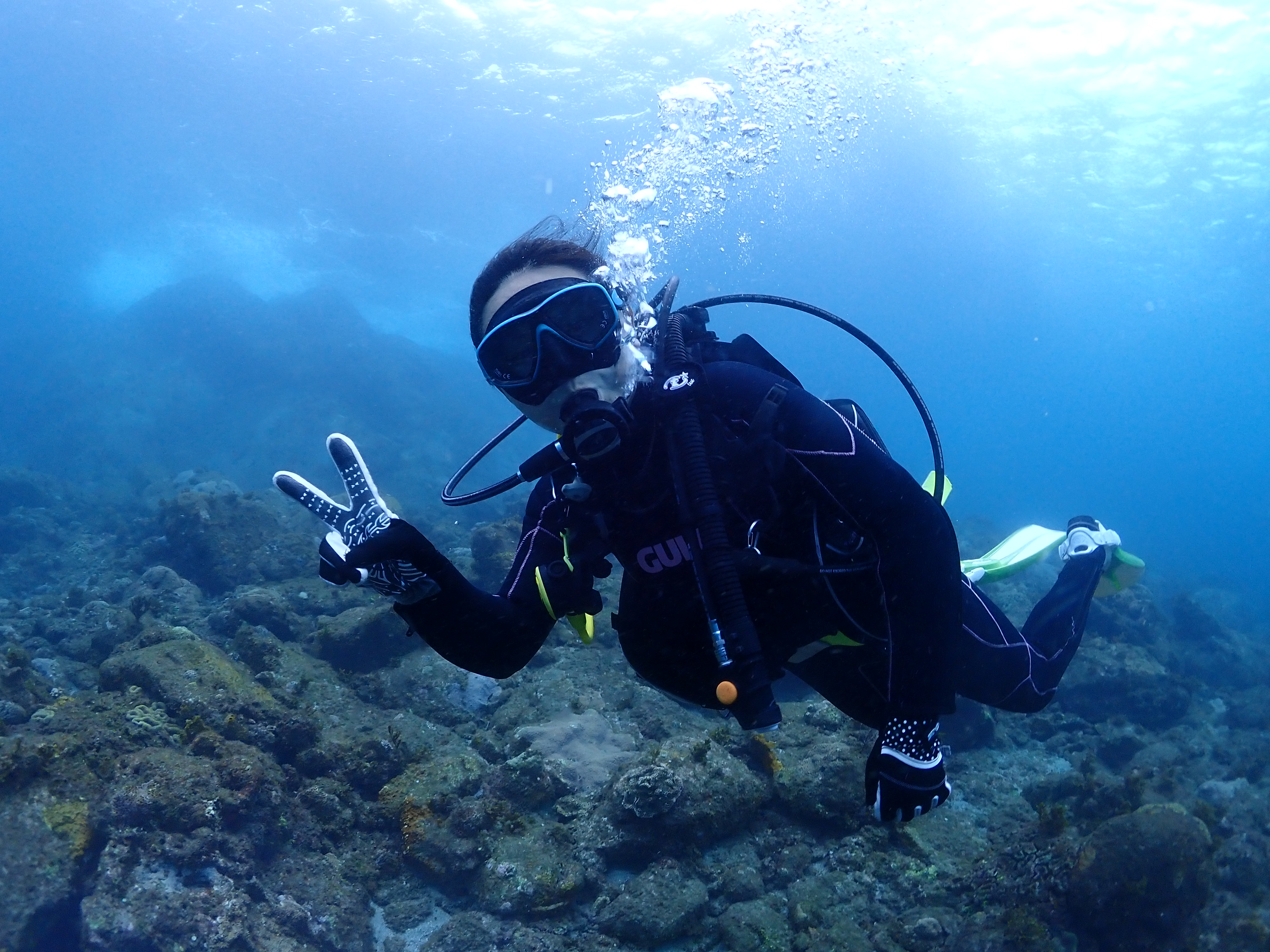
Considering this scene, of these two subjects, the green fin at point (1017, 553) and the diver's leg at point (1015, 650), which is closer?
the diver's leg at point (1015, 650)

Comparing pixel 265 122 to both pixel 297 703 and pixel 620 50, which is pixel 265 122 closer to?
pixel 620 50

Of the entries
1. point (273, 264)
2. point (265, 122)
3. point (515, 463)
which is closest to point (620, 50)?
point (265, 122)

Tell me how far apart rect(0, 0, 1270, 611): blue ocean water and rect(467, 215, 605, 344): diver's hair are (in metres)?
2.50

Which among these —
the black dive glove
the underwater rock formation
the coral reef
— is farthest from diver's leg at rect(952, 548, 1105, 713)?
the coral reef

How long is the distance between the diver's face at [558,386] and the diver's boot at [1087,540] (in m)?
4.52

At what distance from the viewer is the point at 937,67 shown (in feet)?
79.0

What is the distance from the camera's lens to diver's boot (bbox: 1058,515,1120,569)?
5184mm

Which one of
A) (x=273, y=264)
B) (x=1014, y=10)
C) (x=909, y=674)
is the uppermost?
(x=273, y=264)

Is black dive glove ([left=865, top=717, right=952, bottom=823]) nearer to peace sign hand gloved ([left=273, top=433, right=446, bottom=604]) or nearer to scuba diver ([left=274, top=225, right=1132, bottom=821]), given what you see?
scuba diver ([left=274, top=225, right=1132, bottom=821])

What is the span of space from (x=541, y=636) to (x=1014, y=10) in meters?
26.3

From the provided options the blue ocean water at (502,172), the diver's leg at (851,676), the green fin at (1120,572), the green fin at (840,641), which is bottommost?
the diver's leg at (851,676)

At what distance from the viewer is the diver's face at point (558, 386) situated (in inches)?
99.3

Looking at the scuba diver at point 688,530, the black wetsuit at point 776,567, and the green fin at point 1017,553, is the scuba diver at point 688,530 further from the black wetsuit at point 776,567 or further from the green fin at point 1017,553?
the green fin at point 1017,553

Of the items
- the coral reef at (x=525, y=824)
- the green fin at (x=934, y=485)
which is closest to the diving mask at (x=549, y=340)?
the green fin at (x=934, y=485)
